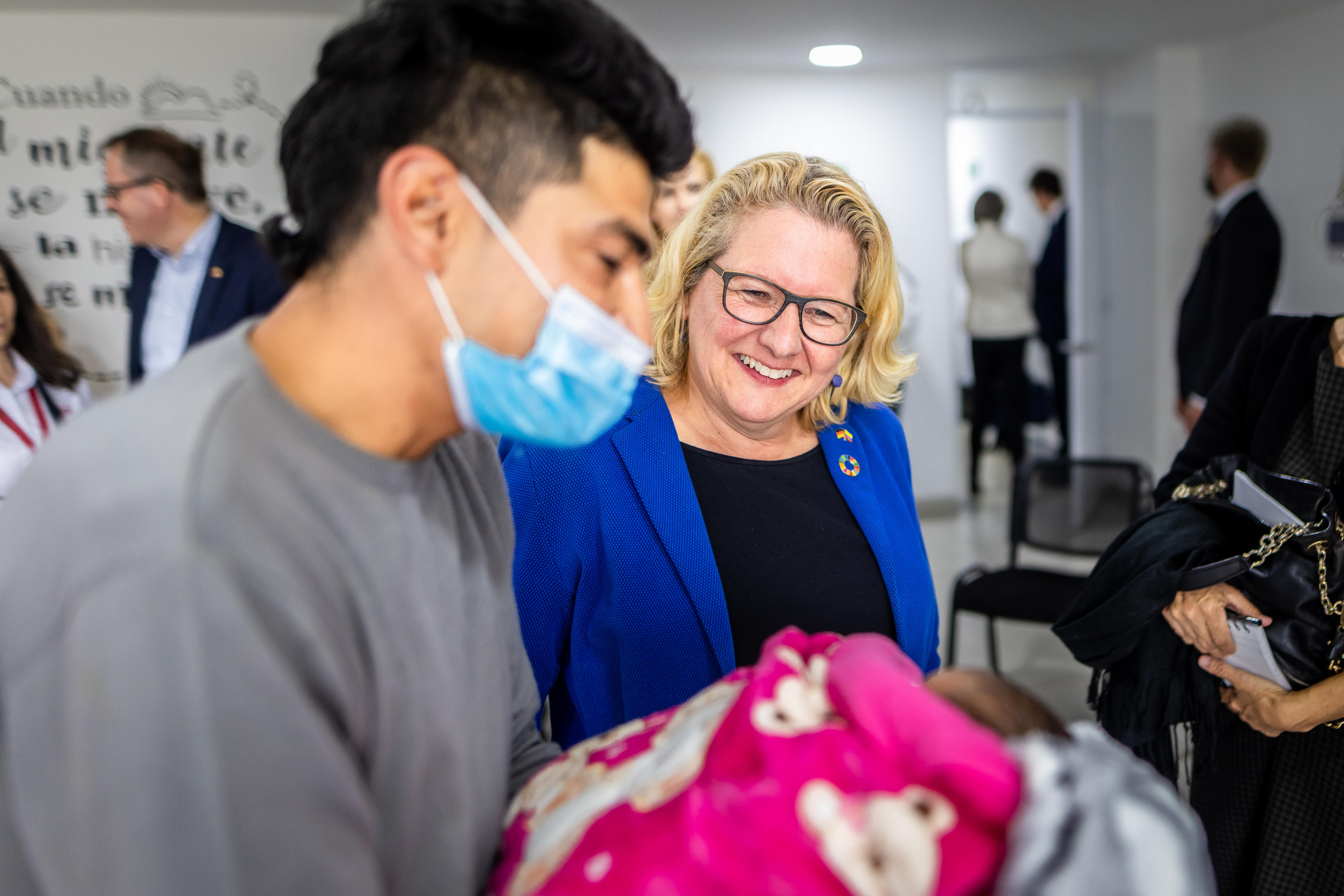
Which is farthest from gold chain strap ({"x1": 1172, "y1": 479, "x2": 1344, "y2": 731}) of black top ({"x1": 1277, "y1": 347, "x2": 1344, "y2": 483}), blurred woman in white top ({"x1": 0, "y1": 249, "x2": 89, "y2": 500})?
blurred woman in white top ({"x1": 0, "y1": 249, "x2": 89, "y2": 500})

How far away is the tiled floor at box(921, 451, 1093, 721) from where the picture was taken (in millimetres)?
3488

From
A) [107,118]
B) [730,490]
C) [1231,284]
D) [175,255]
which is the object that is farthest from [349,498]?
[1231,284]

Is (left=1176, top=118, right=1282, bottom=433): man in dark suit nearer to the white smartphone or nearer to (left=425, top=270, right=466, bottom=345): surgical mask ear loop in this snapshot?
the white smartphone

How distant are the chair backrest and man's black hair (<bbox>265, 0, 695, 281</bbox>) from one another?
9.68 ft

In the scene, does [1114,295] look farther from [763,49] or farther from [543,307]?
[543,307]

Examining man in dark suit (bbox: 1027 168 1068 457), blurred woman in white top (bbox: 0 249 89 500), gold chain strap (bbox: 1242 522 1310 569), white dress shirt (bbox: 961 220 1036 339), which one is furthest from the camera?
man in dark suit (bbox: 1027 168 1068 457)

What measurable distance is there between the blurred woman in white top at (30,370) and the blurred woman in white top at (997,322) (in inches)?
207

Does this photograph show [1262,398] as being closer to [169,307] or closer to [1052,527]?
[1052,527]

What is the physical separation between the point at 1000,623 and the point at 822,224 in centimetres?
330

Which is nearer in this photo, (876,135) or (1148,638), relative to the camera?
(1148,638)

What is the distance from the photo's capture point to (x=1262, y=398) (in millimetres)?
1671

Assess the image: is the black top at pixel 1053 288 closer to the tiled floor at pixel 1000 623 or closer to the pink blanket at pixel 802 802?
the tiled floor at pixel 1000 623

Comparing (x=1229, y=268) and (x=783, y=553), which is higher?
(x=1229, y=268)

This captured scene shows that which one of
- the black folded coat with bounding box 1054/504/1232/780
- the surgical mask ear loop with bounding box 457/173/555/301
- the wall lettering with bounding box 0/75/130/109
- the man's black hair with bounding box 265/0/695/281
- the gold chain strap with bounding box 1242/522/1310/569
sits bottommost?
the black folded coat with bounding box 1054/504/1232/780
